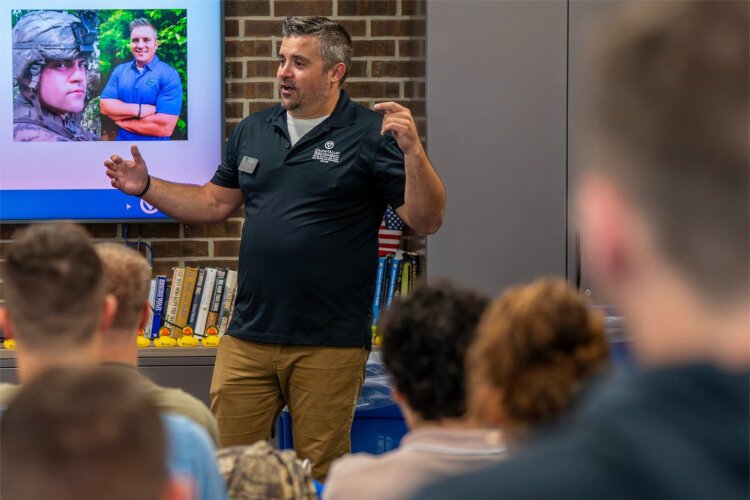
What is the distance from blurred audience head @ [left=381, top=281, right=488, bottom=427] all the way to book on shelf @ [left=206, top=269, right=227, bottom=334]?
2073mm

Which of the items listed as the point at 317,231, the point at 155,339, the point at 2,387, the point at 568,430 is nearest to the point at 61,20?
the point at 155,339

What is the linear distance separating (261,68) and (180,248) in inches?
29.3

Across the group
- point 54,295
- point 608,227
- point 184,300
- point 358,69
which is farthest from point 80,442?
point 358,69

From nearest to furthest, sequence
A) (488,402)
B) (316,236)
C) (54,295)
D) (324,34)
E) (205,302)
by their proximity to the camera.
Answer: (488,402)
(54,295)
(316,236)
(324,34)
(205,302)

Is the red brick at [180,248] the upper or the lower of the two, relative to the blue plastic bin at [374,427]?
upper

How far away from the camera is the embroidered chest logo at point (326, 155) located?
2906 millimetres

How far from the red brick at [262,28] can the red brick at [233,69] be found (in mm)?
116

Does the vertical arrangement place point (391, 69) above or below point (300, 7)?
below

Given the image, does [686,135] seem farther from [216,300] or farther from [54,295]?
[216,300]

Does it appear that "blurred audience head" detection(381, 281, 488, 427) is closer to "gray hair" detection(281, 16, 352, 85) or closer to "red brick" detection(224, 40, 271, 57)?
"gray hair" detection(281, 16, 352, 85)

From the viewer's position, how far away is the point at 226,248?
12.7 ft

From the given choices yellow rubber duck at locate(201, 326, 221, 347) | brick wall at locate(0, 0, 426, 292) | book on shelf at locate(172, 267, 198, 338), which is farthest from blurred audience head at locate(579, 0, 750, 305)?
brick wall at locate(0, 0, 426, 292)

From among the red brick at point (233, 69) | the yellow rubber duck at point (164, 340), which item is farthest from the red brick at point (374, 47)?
the yellow rubber duck at point (164, 340)

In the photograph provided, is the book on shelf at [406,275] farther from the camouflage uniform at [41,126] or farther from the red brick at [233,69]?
the camouflage uniform at [41,126]
